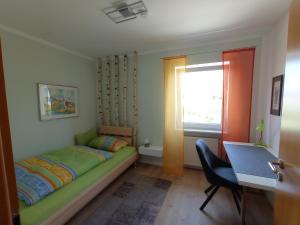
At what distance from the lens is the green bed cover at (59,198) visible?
1.29 metres

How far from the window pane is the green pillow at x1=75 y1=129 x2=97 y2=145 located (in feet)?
6.94

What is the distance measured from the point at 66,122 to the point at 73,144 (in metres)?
0.51

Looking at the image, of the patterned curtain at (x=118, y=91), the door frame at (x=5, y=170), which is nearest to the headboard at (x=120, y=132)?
the patterned curtain at (x=118, y=91)

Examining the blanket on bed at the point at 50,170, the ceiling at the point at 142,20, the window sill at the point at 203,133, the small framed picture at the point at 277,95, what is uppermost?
the ceiling at the point at 142,20

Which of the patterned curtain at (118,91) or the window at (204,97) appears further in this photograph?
the patterned curtain at (118,91)

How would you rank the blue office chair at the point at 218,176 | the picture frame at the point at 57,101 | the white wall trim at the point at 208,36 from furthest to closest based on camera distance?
the picture frame at the point at 57,101 < the white wall trim at the point at 208,36 < the blue office chair at the point at 218,176

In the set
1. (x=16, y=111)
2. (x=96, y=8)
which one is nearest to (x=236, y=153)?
(x=96, y=8)

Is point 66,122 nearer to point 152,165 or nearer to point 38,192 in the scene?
point 38,192

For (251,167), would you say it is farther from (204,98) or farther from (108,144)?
(108,144)

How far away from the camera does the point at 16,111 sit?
2.19 metres

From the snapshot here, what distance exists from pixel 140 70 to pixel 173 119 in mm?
1291

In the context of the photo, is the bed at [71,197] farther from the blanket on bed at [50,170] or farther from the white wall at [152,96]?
the white wall at [152,96]

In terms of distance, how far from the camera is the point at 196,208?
75.6 inches

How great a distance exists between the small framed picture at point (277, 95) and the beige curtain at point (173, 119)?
1.29m
